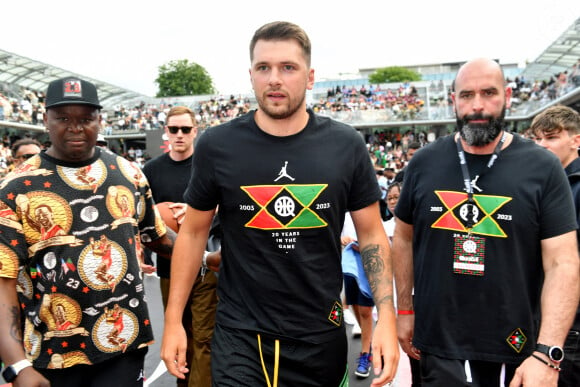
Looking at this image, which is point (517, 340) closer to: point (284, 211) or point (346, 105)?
point (284, 211)

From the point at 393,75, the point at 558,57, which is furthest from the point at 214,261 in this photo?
the point at 393,75

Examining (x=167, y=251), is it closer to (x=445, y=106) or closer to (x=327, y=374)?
(x=327, y=374)

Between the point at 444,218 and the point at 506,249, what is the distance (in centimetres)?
34

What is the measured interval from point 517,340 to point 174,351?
1.70 metres

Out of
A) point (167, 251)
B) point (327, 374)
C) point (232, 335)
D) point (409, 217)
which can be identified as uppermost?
point (409, 217)

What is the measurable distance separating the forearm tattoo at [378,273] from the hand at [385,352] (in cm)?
16

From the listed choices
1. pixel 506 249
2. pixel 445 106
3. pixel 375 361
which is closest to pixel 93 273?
pixel 375 361

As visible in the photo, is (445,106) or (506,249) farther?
(445,106)

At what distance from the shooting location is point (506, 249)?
252cm

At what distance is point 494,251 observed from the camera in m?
2.53

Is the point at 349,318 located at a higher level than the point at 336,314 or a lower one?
lower

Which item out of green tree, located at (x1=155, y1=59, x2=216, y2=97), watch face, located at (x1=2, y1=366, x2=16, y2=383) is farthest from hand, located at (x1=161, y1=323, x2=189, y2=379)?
green tree, located at (x1=155, y1=59, x2=216, y2=97)

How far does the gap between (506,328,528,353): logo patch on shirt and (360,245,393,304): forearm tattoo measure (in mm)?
651

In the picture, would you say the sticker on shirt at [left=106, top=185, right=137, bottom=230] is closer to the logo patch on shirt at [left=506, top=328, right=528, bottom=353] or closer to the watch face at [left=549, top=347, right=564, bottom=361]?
the logo patch on shirt at [left=506, top=328, right=528, bottom=353]
